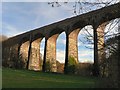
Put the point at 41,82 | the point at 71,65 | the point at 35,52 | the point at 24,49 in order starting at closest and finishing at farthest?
the point at 41,82, the point at 71,65, the point at 35,52, the point at 24,49

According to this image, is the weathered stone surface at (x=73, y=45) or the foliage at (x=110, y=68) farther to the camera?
the weathered stone surface at (x=73, y=45)

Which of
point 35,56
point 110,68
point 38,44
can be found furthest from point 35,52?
point 110,68

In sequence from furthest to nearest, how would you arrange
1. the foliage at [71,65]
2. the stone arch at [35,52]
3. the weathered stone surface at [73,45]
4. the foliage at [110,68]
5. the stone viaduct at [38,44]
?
the stone arch at [35,52] < the stone viaduct at [38,44] < the weathered stone surface at [73,45] < the foliage at [71,65] < the foliage at [110,68]

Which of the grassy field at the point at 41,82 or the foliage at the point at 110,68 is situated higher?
the foliage at the point at 110,68

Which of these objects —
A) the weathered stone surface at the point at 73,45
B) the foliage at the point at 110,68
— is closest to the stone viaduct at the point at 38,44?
the weathered stone surface at the point at 73,45

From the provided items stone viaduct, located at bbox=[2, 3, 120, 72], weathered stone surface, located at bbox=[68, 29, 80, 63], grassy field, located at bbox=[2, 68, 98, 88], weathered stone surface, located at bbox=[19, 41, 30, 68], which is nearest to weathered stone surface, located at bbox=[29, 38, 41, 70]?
stone viaduct, located at bbox=[2, 3, 120, 72]

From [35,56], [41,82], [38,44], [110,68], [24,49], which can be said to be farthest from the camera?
[24,49]

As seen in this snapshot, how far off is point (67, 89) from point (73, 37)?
64.5 feet

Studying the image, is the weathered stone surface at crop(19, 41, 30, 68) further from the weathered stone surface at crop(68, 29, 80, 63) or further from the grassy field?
the grassy field

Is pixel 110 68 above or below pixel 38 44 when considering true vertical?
below

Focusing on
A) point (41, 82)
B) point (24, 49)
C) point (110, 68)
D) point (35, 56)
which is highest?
point (24, 49)

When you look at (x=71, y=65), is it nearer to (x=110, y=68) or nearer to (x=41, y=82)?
(x=41, y=82)

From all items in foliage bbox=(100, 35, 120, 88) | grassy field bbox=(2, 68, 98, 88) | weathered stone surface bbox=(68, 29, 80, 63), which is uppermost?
weathered stone surface bbox=(68, 29, 80, 63)

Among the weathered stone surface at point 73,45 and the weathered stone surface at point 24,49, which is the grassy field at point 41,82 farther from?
the weathered stone surface at point 24,49
